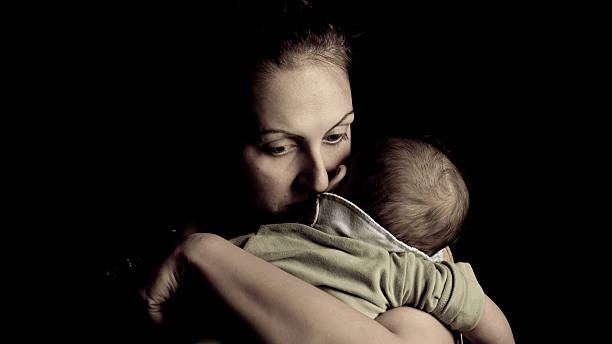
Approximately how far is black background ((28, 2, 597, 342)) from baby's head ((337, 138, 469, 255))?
0.19 meters

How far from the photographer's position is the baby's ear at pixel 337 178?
115cm

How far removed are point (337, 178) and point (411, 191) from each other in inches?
6.7

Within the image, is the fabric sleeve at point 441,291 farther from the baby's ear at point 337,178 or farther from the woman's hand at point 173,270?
the woman's hand at point 173,270

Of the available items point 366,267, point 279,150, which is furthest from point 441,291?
point 279,150

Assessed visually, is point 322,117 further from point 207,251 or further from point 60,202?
point 60,202

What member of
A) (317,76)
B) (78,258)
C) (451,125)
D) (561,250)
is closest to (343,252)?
(317,76)

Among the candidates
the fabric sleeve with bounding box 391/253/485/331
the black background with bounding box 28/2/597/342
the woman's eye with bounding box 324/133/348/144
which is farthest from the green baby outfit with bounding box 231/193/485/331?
the black background with bounding box 28/2/597/342

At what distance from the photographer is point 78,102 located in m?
1.46

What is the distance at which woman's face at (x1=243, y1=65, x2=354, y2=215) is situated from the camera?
1.03 m

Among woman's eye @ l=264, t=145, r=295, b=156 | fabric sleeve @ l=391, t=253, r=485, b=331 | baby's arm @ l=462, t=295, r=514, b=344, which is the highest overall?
woman's eye @ l=264, t=145, r=295, b=156

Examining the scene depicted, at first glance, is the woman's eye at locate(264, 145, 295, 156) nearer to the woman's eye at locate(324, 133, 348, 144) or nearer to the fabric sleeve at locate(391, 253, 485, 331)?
the woman's eye at locate(324, 133, 348, 144)

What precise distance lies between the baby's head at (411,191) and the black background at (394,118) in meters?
0.19

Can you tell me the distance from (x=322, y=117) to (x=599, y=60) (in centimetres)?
77

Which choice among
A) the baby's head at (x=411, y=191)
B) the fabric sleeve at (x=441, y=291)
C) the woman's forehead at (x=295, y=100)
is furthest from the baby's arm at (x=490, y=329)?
the woman's forehead at (x=295, y=100)
